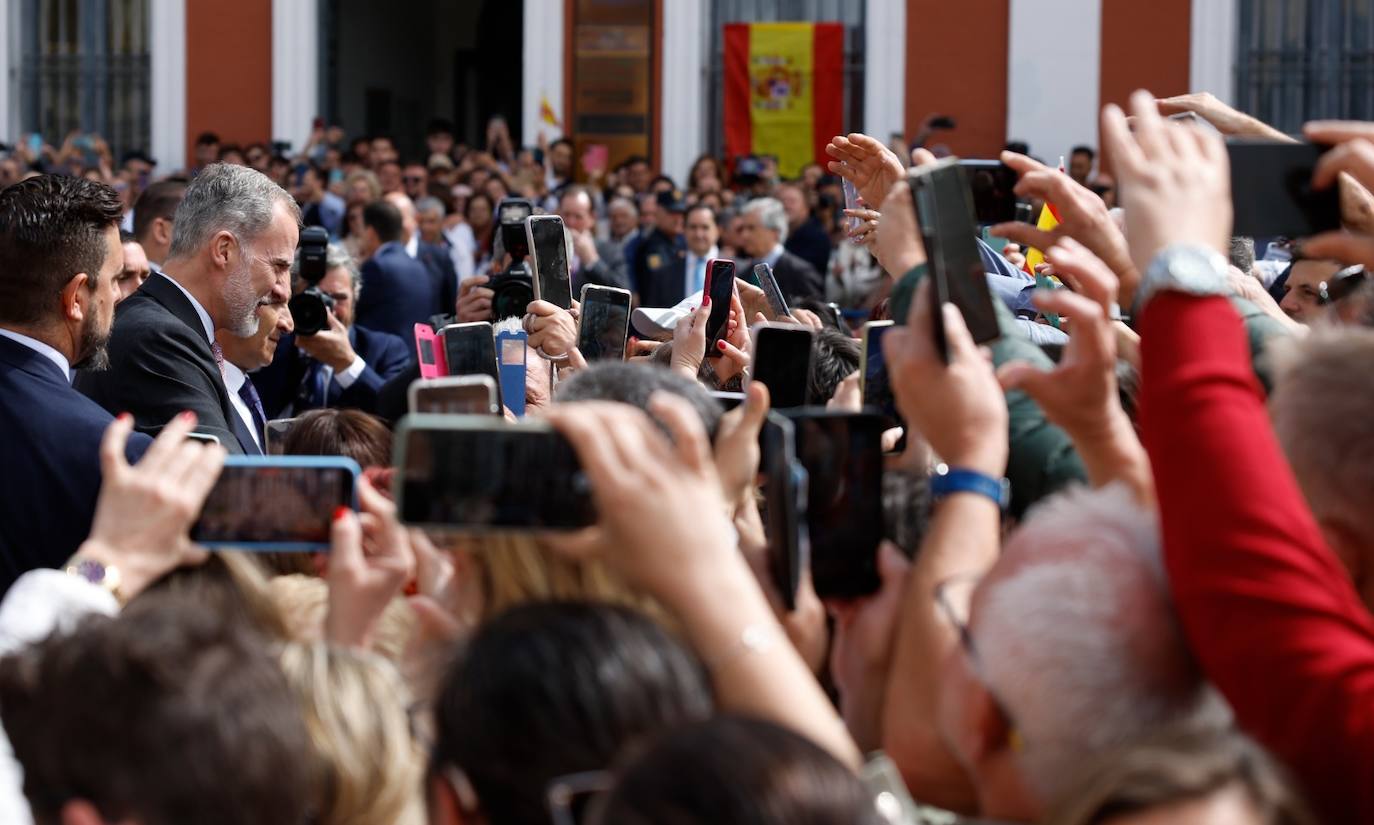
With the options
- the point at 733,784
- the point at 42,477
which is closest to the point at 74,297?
the point at 42,477

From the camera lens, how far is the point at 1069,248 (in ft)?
6.95

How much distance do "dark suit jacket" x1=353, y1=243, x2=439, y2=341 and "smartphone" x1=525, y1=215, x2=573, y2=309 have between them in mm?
4507

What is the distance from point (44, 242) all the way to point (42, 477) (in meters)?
0.49

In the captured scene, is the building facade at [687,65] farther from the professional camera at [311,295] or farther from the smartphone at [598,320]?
the smartphone at [598,320]

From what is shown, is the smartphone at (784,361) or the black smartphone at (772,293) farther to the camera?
the black smartphone at (772,293)

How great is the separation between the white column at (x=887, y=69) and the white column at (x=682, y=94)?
150cm

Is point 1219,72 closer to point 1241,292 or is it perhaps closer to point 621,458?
point 1241,292

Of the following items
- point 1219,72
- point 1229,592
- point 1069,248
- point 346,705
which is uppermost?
point 1219,72

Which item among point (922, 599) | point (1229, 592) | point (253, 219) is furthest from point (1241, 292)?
point (253, 219)

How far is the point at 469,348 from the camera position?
3383mm

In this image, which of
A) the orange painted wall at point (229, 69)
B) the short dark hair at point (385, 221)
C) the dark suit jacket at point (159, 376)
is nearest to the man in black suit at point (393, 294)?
the short dark hair at point (385, 221)

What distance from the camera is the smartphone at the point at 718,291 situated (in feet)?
13.3

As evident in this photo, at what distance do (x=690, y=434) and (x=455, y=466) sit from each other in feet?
0.84

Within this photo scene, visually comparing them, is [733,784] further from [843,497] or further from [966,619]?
[843,497]
